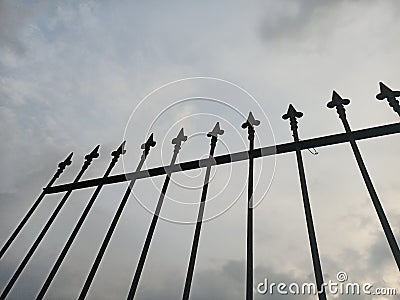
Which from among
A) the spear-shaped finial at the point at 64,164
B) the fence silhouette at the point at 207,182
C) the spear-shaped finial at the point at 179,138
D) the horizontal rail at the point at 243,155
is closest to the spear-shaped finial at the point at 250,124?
the fence silhouette at the point at 207,182

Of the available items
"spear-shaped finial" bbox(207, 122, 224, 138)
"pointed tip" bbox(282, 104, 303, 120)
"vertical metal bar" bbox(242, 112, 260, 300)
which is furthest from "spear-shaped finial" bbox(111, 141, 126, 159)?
"pointed tip" bbox(282, 104, 303, 120)

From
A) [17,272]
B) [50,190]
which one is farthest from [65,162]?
[17,272]

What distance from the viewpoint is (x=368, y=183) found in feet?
8.60

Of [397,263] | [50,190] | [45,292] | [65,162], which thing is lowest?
[45,292]

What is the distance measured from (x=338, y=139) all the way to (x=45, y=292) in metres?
3.05

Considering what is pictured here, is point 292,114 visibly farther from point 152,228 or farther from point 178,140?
point 152,228

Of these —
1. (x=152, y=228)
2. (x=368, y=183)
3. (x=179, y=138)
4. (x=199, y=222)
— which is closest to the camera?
(x=368, y=183)

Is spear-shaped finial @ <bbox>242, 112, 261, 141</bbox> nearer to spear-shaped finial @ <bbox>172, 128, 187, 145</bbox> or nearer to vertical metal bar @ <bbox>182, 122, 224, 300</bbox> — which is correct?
vertical metal bar @ <bbox>182, 122, 224, 300</bbox>

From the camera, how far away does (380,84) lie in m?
3.06

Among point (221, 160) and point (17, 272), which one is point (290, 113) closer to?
point (221, 160)

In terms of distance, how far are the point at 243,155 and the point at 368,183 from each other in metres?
1.20

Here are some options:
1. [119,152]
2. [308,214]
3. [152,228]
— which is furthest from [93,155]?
[308,214]

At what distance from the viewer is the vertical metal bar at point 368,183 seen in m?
2.34

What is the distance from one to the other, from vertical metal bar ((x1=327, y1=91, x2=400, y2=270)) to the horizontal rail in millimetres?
130
